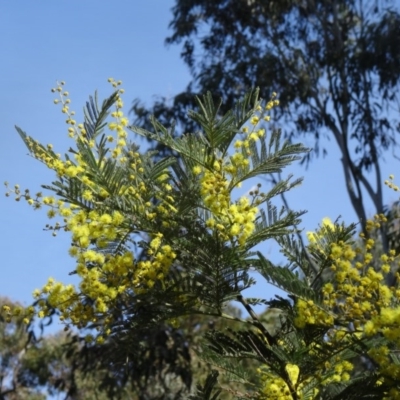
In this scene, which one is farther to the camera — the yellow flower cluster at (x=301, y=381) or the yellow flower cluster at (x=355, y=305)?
the yellow flower cluster at (x=301, y=381)

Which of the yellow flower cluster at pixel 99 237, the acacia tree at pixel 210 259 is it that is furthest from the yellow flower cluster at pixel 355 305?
the yellow flower cluster at pixel 99 237

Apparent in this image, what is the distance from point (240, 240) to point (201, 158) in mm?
391

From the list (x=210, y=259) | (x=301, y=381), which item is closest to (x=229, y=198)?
(x=210, y=259)

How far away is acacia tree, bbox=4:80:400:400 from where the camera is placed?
11.0 feet

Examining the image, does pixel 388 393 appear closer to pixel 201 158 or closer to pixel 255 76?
Answer: pixel 201 158

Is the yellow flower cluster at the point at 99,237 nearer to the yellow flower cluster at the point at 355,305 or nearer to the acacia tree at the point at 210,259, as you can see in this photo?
the acacia tree at the point at 210,259

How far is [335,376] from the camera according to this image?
3.56 metres

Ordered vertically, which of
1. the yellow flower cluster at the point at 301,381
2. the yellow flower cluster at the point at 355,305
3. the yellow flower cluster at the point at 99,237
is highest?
the yellow flower cluster at the point at 99,237

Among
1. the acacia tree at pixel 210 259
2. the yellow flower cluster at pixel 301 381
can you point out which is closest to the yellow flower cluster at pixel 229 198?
the acacia tree at pixel 210 259

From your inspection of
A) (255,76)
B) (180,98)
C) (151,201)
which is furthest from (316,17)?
(151,201)

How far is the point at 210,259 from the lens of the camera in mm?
3527

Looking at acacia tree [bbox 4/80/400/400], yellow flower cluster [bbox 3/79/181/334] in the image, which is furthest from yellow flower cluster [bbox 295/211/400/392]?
yellow flower cluster [bbox 3/79/181/334]

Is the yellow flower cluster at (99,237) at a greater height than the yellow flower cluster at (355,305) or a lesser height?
greater

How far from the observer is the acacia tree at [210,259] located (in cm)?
337
